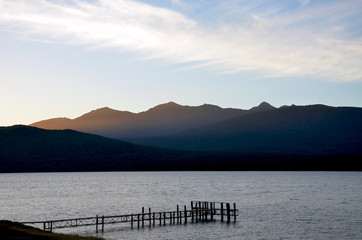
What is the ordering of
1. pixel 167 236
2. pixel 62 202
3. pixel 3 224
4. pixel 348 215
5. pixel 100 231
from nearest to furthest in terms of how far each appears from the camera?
pixel 3 224
pixel 167 236
pixel 100 231
pixel 348 215
pixel 62 202

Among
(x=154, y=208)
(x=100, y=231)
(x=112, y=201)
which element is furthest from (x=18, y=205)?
(x=100, y=231)

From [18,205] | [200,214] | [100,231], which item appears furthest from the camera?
[18,205]

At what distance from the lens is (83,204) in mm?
116750

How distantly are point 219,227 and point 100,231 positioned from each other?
67.7 feet

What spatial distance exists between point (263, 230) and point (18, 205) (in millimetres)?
70463

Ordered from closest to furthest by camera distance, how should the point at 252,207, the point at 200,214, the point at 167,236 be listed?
the point at 167,236
the point at 200,214
the point at 252,207

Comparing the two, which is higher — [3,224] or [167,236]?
[3,224]

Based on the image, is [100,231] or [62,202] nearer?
[100,231]

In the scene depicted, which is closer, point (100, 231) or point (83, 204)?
point (100, 231)

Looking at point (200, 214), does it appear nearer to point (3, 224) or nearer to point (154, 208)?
point (154, 208)

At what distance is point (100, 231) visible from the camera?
70.3 meters

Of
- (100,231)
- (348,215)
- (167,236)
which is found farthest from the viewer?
(348,215)

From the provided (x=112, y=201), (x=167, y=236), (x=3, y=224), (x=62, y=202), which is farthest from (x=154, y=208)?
(x=3, y=224)

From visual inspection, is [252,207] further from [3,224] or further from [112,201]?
[3,224]
